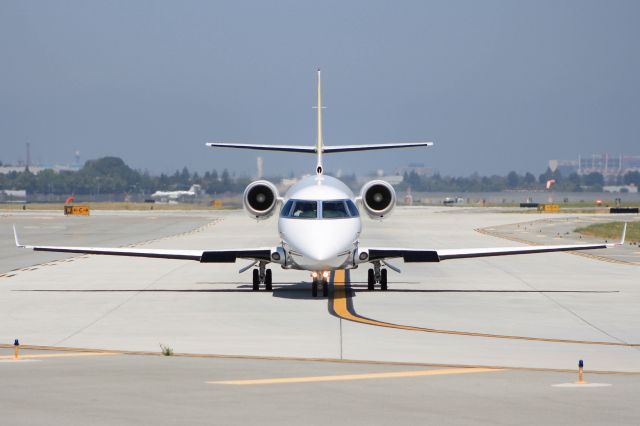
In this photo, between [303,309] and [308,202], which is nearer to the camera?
[303,309]

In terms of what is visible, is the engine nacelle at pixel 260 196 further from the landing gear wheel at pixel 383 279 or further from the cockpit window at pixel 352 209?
the landing gear wheel at pixel 383 279

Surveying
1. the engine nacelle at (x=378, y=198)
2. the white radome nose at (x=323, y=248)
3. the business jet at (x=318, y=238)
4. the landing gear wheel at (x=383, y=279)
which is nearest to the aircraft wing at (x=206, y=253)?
the business jet at (x=318, y=238)

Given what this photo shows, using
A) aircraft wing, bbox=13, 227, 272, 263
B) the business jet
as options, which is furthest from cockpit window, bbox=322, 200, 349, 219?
aircraft wing, bbox=13, 227, 272, 263

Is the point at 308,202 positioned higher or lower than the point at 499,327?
higher

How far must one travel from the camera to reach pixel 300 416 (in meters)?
11.7

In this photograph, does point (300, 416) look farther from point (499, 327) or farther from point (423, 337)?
point (499, 327)

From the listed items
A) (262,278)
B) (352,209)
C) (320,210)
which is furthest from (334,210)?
(262,278)

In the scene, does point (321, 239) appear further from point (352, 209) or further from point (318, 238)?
point (352, 209)

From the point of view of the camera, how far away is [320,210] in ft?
86.5

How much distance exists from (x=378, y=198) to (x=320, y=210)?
2.72 m

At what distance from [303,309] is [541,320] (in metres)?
5.02

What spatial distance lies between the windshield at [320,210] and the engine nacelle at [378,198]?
5.47 ft

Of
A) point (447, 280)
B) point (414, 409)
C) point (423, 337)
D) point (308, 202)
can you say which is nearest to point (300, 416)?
point (414, 409)

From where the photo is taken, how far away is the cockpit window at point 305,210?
2630cm
